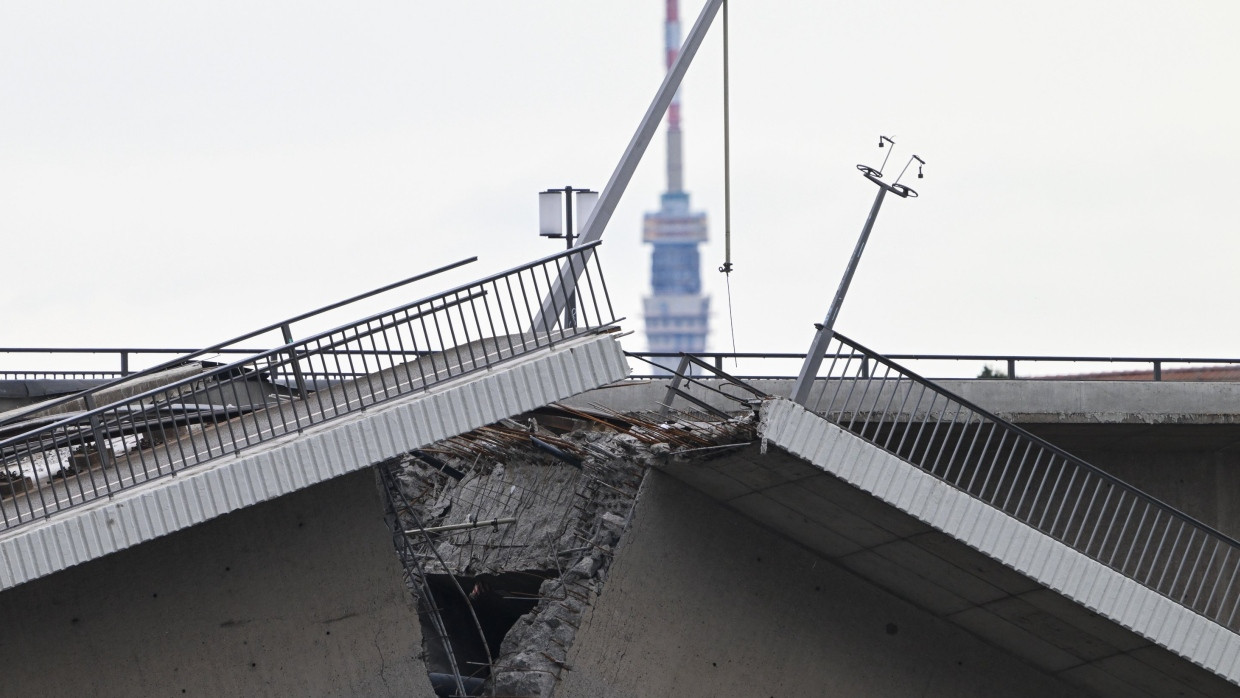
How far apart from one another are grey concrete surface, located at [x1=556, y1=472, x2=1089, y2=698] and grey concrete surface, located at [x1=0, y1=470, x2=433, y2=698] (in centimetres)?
204

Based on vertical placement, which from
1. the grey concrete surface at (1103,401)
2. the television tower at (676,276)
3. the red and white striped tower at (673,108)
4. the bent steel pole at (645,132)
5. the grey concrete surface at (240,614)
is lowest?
the television tower at (676,276)

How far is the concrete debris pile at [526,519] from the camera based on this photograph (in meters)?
14.7

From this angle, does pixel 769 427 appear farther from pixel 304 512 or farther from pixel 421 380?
pixel 304 512

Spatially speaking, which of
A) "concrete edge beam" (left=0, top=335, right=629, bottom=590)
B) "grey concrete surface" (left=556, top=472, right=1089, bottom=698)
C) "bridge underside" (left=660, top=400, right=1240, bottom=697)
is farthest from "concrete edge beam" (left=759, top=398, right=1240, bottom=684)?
"grey concrete surface" (left=556, top=472, right=1089, bottom=698)

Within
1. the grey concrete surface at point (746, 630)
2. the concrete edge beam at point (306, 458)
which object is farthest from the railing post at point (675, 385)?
the concrete edge beam at point (306, 458)

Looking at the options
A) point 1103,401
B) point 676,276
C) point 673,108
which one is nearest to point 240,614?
point 1103,401

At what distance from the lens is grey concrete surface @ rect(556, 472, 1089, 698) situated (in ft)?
49.6

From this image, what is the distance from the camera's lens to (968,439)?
53.6ft

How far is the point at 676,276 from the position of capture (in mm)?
197625

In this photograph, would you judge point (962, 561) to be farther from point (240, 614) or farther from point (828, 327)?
point (240, 614)

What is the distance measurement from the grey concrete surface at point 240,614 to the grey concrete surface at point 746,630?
2.04 meters

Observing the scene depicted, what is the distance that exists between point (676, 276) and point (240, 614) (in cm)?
18440

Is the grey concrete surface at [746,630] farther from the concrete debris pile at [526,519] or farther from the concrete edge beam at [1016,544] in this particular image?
the concrete edge beam at [1016,544]

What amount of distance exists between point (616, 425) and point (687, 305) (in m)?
178
